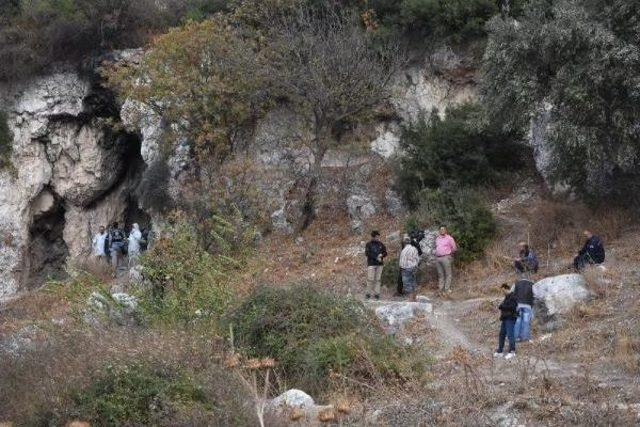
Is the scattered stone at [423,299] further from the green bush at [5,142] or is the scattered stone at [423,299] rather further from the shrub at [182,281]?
the green bush at [5,142]

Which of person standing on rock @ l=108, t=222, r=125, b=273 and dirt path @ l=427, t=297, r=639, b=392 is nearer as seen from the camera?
dirt path @ l=427, t=297, r=639, b=392

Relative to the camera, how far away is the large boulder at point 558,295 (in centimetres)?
1381

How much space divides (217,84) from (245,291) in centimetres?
1225

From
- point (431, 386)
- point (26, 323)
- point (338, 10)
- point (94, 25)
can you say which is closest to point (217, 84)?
point (338, 10)

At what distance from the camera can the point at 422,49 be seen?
26.4 m

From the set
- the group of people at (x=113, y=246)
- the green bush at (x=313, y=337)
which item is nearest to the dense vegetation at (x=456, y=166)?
the green bush at (x=313, y=337)

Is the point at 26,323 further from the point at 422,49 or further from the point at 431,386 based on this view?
the point at 422,49

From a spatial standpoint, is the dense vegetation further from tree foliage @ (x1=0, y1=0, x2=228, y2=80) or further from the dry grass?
the dry grass

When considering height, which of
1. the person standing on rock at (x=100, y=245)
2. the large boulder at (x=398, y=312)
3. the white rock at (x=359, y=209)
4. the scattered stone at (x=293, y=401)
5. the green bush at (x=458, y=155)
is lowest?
the scattered stone at (x=293, y=401)

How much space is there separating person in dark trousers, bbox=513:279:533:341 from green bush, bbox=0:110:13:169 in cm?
2113

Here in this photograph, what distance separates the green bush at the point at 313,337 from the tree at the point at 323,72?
1208 cm

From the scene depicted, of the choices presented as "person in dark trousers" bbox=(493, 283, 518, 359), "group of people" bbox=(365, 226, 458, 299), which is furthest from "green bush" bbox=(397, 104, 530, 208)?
"person in dark trousers" bbox=(493, 283, 518, 359)

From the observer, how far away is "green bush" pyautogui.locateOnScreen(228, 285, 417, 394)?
1030 centimetres

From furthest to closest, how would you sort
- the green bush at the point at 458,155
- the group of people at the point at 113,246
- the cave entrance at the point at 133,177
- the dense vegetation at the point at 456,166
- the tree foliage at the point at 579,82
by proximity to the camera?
the cave entrance at the point at 133,177
the group of people at the point at 113,246
the green bush at the point at 458,155
the dense vegetation at the point at 456,166
the tree foliage at the point at 579,82
